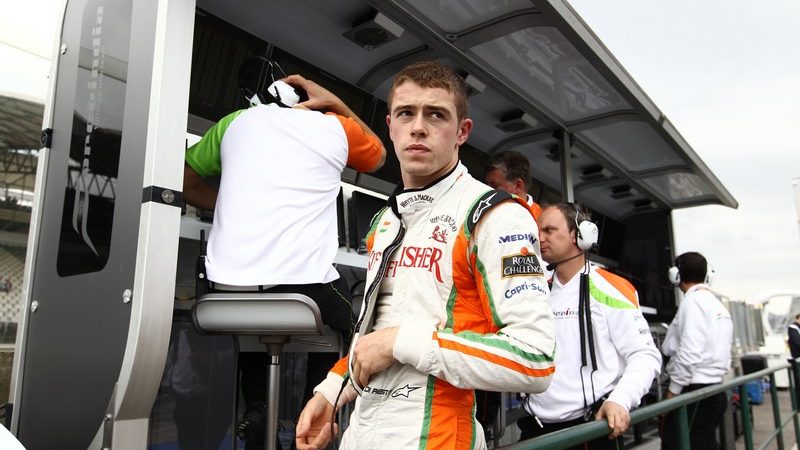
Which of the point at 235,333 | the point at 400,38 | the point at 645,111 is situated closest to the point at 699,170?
the point at 645,111

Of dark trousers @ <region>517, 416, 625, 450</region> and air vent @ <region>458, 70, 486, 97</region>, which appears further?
air vent @ <region>458, 70, 486, 97</region>

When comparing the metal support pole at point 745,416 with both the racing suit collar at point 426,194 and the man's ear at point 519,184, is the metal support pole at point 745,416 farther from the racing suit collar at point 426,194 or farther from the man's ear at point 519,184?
the racing suit collar at point 426,194

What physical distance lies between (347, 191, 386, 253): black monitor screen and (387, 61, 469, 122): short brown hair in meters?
2.58

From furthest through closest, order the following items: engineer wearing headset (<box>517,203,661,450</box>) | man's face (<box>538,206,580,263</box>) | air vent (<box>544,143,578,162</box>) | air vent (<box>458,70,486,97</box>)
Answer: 1. air vent (<box>544,143,578,162</box>)
2. air vent (<box>458,70,486,97</box>)
3. man's face (<box>538,206,580,263</box>)
4. engineer wearing headset (<box>517,203,661,450</box>)

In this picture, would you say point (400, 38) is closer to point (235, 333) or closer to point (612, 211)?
point (235, 333)

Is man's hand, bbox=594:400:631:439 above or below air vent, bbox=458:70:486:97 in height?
below

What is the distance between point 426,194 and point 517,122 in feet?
12.9

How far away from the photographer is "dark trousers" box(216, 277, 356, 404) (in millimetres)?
2107

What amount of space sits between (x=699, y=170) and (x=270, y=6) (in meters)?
4.56

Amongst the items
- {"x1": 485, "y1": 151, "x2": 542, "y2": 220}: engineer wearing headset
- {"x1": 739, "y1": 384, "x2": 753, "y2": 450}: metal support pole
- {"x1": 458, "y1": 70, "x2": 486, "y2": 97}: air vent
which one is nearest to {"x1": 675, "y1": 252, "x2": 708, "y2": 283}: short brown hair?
{"x1": 739, "y1": 384, "x2": 753, "y2": 450}: metal support pole

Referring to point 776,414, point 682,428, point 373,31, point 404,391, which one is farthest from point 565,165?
point 404,391

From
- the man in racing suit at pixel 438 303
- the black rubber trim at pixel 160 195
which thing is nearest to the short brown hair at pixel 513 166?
the black rubber trim at pixel 160 195

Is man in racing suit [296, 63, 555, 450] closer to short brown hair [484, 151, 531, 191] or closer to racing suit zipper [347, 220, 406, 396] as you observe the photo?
racing suit zipper [347, 220, 406, 396]

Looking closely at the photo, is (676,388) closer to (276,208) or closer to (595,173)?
(595,173)
